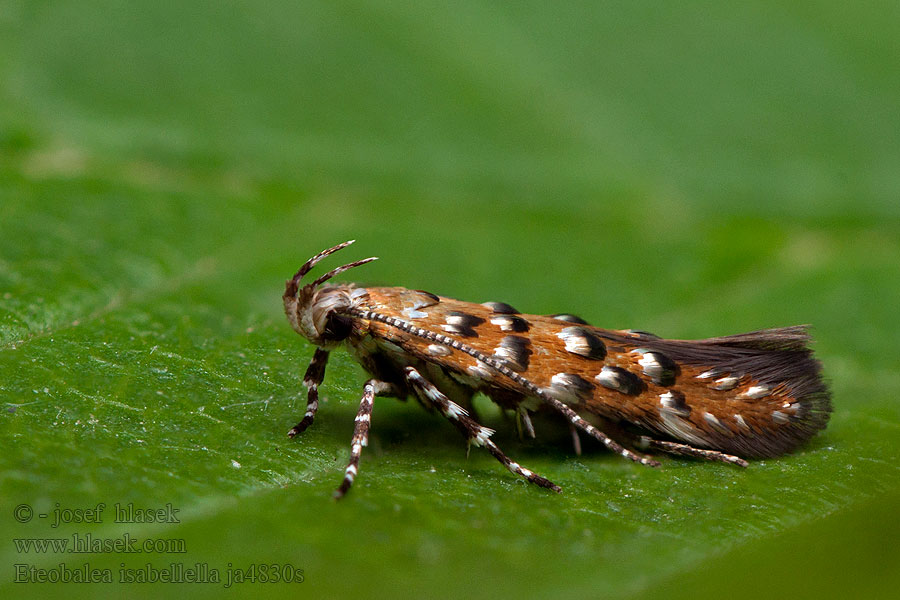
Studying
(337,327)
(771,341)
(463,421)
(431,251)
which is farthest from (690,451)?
(431,251)

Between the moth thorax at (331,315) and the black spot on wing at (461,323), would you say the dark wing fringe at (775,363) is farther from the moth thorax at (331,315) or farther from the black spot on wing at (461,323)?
the moth thorax at (331,315)

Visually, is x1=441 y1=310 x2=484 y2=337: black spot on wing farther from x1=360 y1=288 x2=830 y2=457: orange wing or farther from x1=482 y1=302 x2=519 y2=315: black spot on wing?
x1=482 y1=302 x2=519 y2=315: black spot on wing

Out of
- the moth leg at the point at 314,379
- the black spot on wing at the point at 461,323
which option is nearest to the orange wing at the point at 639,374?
the black spot on wing at the point at 461,323

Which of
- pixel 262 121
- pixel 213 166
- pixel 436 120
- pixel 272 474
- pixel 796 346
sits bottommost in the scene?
pixel 272 474

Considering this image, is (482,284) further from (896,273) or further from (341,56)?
(896,273)

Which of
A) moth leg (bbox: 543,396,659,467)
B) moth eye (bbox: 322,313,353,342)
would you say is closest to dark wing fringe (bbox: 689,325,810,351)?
moth leg (bbox: 543,396,659,467)

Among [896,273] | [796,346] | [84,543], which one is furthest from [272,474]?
[896,273]

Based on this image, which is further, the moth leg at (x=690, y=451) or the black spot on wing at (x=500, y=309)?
the black spot on wing at (x=500, y=309)
